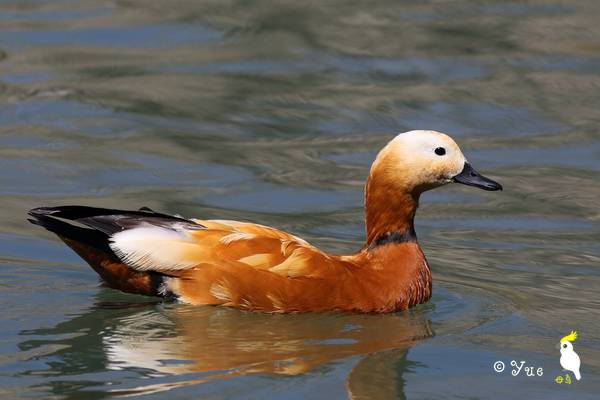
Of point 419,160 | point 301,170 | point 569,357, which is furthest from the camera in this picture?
point 301,170

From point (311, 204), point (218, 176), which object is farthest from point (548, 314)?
Answer: point (218, 176)

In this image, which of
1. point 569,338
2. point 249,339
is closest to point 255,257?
point 249,339

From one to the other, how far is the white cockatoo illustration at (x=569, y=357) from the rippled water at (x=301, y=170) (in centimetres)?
6

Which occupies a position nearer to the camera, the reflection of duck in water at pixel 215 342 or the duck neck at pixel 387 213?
the reflection of duck in water at pixel 215 342

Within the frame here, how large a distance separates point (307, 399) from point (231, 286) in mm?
1405

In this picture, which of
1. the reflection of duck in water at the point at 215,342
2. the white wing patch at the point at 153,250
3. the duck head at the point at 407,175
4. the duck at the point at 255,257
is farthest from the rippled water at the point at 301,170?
the duck head at the point at 407,175

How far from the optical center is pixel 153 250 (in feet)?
27.1

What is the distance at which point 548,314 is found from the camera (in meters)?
8.70

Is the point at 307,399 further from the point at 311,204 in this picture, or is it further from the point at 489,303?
the point at 311,204

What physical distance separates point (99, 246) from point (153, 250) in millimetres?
323

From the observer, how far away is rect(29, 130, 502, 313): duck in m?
8.27

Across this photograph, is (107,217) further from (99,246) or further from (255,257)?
(255,257)

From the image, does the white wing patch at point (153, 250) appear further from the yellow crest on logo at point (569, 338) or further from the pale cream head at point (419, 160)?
the yellow crest on logo at point (569, 338)

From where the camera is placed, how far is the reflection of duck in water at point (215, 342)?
736 cm
